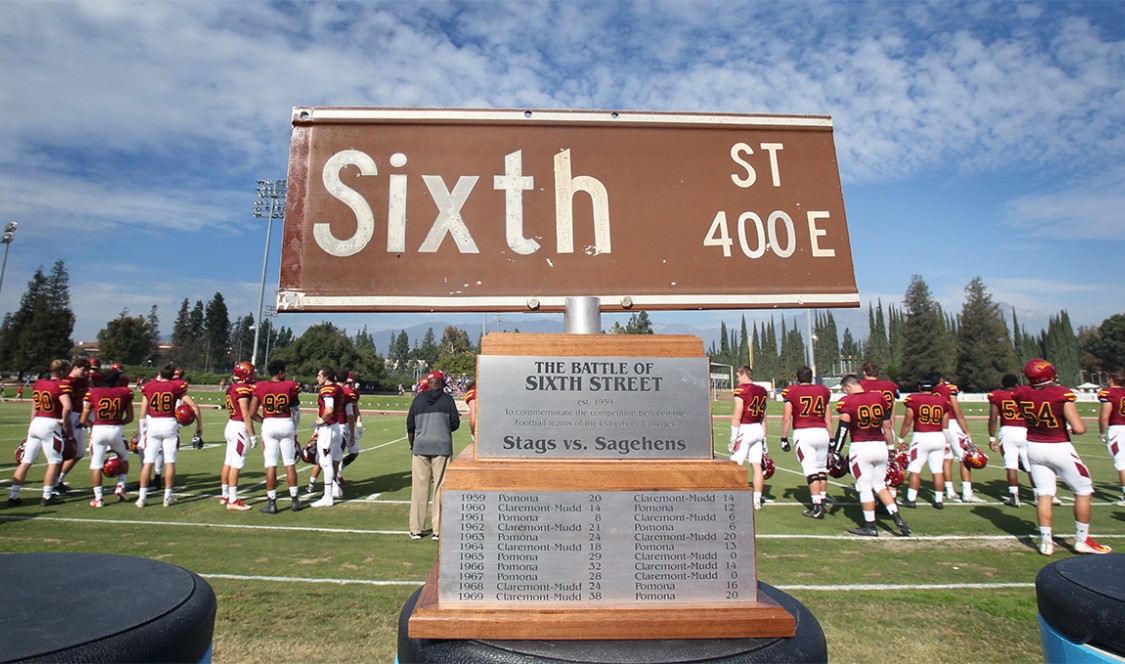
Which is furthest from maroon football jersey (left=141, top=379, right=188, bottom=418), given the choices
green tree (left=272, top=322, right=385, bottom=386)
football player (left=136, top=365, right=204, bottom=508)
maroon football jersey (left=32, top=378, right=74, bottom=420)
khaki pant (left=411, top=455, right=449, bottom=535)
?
green tree (left=272, top=322, right=385, bottom=386)

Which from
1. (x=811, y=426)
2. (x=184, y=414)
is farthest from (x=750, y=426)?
(x=184, y=414)

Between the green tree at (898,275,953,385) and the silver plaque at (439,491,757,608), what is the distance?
72.9 metres

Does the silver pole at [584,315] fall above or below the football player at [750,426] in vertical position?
above

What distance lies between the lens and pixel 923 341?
6575cm

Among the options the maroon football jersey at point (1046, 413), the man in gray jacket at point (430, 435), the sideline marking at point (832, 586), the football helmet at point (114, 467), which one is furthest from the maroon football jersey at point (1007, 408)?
the football helmet at point (114, 467)

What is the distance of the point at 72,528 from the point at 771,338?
10819cm

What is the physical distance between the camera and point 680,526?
1.53 m

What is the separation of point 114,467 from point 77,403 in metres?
2.06

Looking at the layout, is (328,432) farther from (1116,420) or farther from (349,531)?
(1116,420)

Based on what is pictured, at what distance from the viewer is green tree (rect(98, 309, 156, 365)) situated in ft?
257

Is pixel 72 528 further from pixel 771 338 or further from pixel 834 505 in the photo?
pixel 771 338

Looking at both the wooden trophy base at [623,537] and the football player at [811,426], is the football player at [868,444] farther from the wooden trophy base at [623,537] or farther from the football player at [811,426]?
the wooden trophy base at [623,537]

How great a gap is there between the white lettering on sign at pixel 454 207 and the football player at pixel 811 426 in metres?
7.65

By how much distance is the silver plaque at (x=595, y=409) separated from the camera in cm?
160
